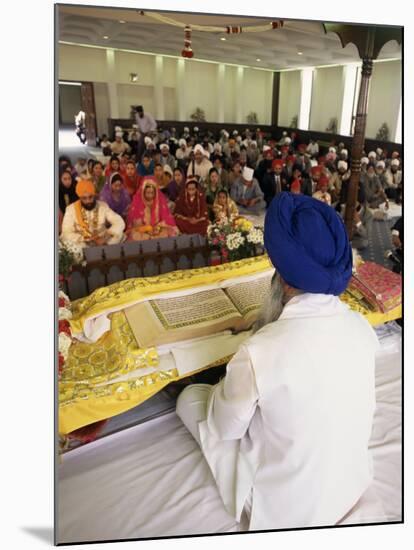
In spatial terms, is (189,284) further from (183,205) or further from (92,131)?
(92,131)

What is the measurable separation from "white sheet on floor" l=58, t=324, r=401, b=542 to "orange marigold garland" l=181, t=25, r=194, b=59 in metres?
1.35

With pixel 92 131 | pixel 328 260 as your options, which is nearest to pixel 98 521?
pixel 328 260

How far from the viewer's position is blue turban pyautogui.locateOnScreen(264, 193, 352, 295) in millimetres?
1189

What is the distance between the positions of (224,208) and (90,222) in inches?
23.8

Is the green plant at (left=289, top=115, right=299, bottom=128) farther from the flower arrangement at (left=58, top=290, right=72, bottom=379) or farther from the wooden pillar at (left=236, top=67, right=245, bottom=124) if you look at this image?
the flower arrangement at (left=58, top=290, right=72, bottom=379)

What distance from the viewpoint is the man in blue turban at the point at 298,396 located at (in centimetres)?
122

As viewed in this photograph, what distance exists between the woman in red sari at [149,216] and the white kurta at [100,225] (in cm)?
6

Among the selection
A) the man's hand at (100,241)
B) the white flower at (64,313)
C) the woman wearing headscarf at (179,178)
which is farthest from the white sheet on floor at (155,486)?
the woman wearing headscarf at (179,178)

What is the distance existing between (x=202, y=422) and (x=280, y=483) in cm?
31

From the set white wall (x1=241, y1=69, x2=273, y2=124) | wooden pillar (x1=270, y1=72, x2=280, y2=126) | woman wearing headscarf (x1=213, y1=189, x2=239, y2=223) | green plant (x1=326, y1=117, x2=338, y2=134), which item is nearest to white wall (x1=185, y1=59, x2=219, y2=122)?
white wall (x1=241, y1=69, x2=273, y2=124)

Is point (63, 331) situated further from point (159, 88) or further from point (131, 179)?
point (159, 88)

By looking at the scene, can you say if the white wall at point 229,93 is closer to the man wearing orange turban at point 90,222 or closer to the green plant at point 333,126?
the green plant at point 333,126

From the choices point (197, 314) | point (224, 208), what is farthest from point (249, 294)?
point (224, 208)

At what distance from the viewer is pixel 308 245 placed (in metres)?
1.19
